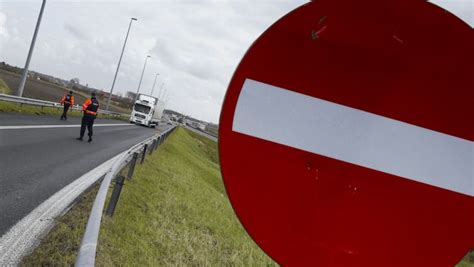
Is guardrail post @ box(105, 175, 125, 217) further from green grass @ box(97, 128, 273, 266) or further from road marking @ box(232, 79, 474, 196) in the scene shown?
road marking @ box(232, 79, 474, 196)

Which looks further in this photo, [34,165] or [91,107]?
[91,107]

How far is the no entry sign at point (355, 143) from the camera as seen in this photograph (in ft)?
4.16

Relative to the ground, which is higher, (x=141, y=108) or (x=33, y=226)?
(x=141, y=108)

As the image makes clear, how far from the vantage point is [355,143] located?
1297 millimetres

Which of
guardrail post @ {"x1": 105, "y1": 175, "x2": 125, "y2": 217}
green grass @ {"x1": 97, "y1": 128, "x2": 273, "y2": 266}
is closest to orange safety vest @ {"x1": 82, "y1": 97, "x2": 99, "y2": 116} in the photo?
green grass @ {"x1": 97, "y1": 128, "x2": 273, "y2": 266}

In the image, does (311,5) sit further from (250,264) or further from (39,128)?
(39,128)

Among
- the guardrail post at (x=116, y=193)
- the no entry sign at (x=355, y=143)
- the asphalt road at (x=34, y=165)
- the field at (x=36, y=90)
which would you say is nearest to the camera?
the no entry sign at (x=355, y=143)

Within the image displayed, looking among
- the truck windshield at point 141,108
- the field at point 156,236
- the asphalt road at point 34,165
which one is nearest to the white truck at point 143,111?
the truck windshield at point 141,108

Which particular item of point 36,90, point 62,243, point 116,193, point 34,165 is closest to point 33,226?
point 62,243

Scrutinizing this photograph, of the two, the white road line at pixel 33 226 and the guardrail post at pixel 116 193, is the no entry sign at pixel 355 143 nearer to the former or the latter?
the white road line at pixel 33 226

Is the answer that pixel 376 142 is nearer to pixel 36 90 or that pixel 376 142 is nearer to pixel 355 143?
pixel 355 143

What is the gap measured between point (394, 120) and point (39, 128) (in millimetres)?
16113

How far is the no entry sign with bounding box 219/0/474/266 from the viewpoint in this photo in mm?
1268

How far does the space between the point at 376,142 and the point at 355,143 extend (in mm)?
61
